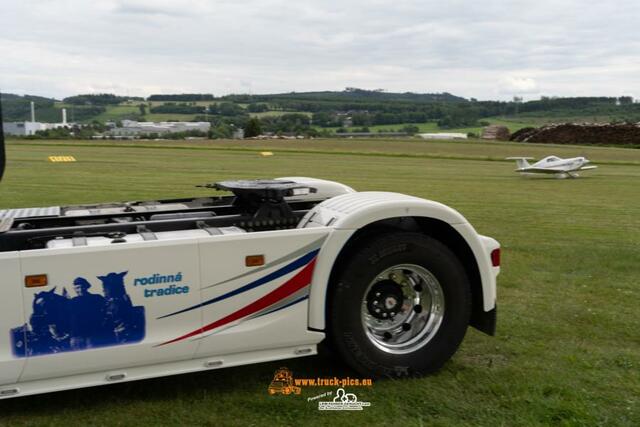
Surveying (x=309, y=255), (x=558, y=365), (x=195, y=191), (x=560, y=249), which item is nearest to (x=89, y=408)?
(x=309, y=255)

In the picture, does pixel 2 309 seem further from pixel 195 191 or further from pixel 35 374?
pixel 195 191

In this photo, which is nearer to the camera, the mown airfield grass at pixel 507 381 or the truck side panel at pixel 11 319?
the truck side panel at pixel 11 319

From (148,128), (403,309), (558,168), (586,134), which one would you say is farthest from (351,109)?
(403,309)

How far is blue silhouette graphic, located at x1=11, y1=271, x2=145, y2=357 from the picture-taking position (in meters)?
3.48

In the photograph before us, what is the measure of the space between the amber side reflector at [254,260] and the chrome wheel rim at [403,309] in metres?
0.83

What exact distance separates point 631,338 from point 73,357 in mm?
4370

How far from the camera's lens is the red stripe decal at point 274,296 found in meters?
3.92

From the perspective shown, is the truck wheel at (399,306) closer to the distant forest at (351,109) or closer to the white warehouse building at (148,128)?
the white warehouse building at (148,128)

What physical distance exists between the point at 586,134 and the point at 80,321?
94220mm

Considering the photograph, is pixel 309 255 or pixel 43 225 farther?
pixel 43 225

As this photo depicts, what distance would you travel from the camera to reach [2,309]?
3.40 m

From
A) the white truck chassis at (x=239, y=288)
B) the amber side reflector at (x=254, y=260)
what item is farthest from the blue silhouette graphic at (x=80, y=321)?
the amber side reflector at (x=254, y=260)

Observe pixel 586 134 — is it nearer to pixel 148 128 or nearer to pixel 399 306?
pixel 148 128

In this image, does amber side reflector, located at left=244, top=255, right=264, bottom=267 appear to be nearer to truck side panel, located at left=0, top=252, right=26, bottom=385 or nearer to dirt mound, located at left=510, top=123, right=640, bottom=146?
truck side panel, located at left=0, top=252, right=26, bottom=385
